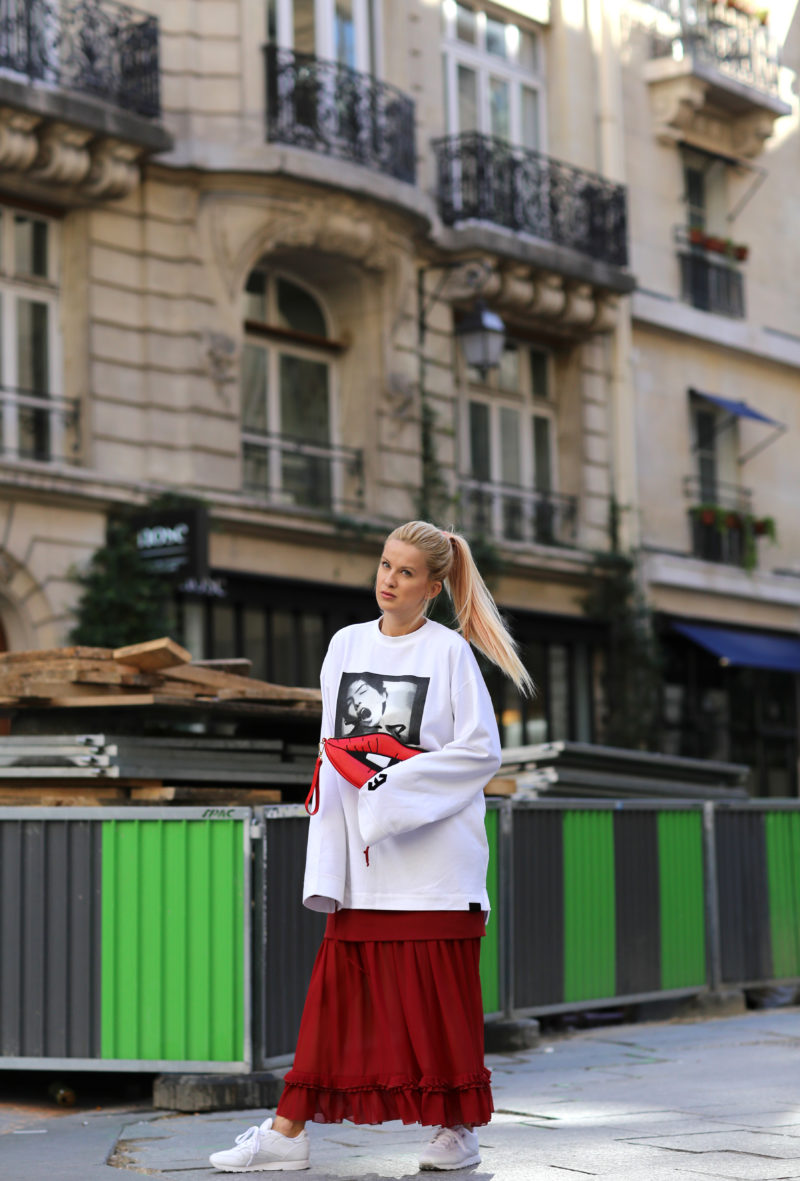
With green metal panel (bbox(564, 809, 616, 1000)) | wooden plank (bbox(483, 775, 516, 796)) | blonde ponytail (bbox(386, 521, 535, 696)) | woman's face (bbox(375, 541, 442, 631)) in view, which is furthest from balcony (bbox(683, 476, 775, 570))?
woman's face (bbox(375, 541, 442, 631))

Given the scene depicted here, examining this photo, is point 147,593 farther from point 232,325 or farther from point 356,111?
point 356,111

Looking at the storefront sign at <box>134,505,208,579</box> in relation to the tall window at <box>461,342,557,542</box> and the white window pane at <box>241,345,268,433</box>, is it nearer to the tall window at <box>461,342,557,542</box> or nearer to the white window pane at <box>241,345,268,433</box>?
the white window pane at <box>241,345,268,433</box>

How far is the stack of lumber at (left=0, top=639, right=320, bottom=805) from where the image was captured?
7.32 meters

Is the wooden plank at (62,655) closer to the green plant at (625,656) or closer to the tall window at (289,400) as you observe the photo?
the tall window at (289,400)

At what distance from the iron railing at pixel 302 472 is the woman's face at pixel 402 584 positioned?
12.0m

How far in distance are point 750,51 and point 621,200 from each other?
419cm

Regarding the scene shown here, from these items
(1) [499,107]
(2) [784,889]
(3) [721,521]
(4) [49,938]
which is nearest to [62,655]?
(4) [49,938]

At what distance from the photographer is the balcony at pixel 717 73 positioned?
2288 cm

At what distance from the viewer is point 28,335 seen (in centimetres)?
1602

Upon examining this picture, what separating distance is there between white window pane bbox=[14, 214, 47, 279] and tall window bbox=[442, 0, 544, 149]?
5970mm

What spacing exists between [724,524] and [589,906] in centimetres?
1439

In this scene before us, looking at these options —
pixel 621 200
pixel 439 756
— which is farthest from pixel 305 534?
pixel 439 756

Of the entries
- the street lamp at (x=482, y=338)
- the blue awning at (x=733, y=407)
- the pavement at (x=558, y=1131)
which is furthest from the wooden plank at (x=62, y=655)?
the blue awning at (x=733, y=407)

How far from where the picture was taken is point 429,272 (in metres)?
19.5
